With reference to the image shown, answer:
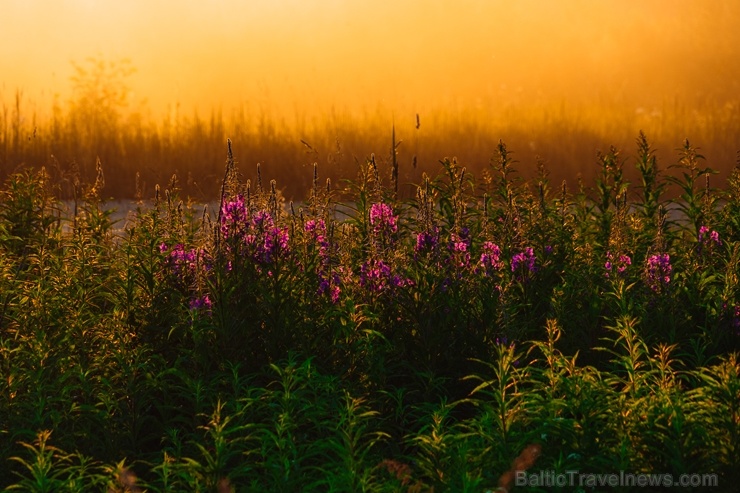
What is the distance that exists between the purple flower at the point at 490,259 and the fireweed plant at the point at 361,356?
2cm

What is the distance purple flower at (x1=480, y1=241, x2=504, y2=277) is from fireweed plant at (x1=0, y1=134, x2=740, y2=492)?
Answer: 0.02 metres

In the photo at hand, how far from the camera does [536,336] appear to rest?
689 cm

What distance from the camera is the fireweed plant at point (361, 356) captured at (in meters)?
4.81

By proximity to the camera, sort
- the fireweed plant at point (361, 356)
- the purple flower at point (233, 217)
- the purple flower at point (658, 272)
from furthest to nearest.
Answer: the purple flower at point (658, 272)
the purple flower at point (233, 217)
the fireweed plant at point (361, 356)

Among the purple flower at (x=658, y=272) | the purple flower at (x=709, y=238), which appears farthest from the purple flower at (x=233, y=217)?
the purple flower at (x=709, y=238)

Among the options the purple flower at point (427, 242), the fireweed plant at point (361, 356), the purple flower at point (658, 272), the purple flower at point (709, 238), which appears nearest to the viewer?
the fireweed plant at point (361, 356)

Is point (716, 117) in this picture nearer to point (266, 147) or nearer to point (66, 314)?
point (266, 147)

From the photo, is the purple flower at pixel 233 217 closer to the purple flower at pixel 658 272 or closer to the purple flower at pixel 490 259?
the purple flower at pixel 490 259

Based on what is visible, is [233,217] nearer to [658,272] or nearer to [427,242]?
[427,242]

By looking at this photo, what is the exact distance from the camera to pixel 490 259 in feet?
22.8

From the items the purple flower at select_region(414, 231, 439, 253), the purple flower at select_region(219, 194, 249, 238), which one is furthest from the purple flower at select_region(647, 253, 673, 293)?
the purple flower at select_region(219, 194, 249, 238)

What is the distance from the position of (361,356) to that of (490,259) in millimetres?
1227

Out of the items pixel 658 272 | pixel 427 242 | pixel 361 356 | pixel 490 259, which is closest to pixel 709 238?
pixel 658 272

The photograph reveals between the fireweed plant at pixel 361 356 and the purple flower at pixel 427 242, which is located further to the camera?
the purple flower at pixel 427 242
